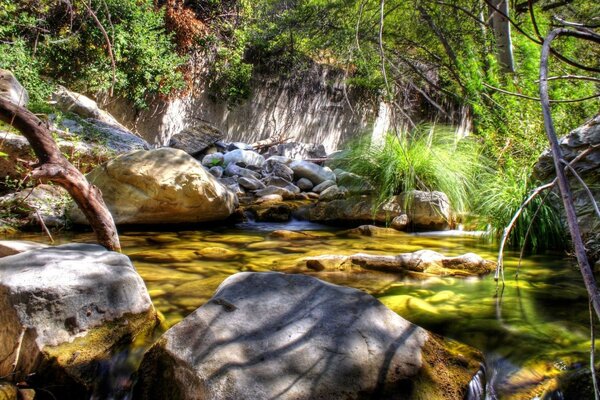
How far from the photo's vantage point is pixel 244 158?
9148 mm

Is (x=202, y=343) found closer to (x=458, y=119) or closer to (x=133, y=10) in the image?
(x=133, y=10)

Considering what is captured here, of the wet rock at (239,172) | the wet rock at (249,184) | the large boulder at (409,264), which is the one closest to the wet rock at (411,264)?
the large boulder at (409,264)

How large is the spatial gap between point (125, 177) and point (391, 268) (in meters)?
3.12

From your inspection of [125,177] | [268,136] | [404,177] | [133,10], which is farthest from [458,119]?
[125,177]

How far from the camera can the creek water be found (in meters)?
1.99

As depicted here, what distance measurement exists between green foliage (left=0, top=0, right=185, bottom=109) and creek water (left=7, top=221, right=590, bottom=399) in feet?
15.1

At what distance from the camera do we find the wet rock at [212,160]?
8.83 meters

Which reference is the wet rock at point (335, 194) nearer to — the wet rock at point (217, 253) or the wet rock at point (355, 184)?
the wet rock at point (355, 184)

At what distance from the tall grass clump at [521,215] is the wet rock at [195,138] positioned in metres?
6.36

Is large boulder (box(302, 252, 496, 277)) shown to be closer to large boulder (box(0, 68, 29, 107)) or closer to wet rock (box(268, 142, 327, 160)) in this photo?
large boulder (box(0, 68, 29, 107))

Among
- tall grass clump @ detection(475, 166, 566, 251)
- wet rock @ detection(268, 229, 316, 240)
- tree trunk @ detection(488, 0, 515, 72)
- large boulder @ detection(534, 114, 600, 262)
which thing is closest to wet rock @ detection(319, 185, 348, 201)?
wet rock @ detection(268, 229, 316, 240)

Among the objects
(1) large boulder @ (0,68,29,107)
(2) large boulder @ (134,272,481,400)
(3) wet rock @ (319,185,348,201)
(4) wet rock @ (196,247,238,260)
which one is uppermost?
(1) large boulder @ (0,68,29,107)

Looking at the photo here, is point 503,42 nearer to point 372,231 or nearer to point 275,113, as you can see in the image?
point 372,231

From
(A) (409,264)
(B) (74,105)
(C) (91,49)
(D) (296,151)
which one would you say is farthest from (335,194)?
(C) (91,49)
